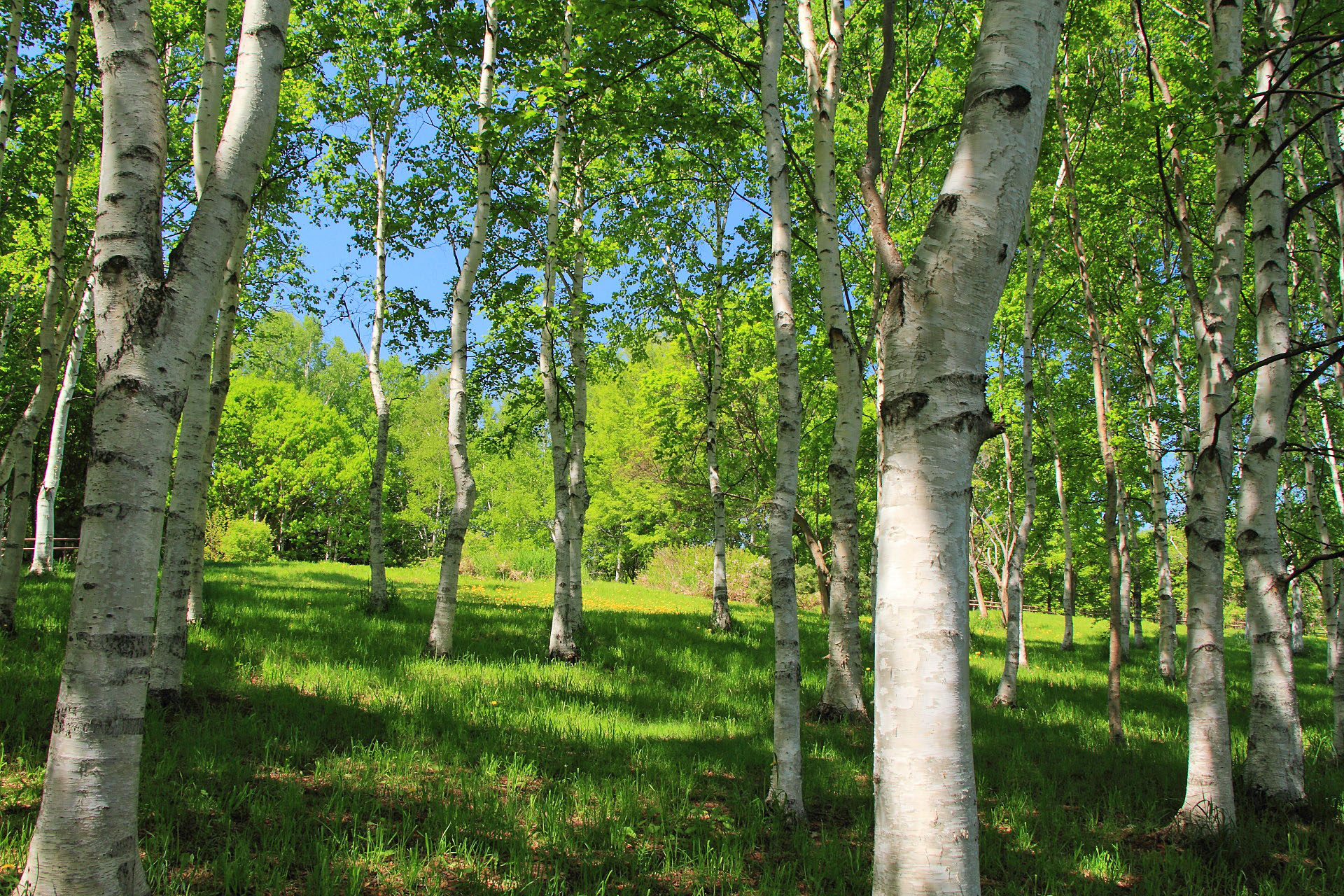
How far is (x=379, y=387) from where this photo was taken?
35.8ft

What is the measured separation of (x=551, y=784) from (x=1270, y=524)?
5555mm

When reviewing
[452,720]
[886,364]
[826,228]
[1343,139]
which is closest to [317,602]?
[452,720]

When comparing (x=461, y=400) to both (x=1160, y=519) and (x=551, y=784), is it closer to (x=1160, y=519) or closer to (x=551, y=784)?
(x=551, y=784)

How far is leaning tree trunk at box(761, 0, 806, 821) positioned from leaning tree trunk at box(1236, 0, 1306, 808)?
337 cm

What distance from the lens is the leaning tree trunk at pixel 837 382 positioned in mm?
5996

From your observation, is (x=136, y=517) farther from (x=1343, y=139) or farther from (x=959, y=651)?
(x=1343, y=139)

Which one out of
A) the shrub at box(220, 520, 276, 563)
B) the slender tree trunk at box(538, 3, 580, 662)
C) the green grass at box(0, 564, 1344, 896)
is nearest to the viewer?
the green grass at box(0, 564, 1344, 896)

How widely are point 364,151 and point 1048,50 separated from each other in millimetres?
12352

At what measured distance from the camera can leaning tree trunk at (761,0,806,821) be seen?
14.2 ft

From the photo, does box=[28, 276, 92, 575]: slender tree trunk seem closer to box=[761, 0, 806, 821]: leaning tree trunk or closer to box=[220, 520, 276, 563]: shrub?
box=[761, 0, 806, 821]: leaning tree trunk

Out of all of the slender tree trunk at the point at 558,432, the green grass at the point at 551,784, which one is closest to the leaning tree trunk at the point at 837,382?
the green grass at the point at 551,784

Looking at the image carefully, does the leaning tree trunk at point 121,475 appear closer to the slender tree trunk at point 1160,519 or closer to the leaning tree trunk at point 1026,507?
the leaning tree trunk at point 1026,507

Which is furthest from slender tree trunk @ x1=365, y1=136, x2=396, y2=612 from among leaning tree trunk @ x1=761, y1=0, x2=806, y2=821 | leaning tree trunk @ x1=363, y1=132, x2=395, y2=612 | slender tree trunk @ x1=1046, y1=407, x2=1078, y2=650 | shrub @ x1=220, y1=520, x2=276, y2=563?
shrub @ x1=220, y1=520, x2=276, y2=563

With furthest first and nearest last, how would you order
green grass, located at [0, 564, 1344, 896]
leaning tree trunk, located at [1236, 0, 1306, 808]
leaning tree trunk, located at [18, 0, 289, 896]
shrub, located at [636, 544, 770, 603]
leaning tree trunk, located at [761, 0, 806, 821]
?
shrub, located at [636, 544, 770, 603]
leaning tree trunk, located at [1236, 0, 1306, 808]
leaning tree trunk, located at [761, 0, 806, 821]
green grass, located at [0, 564, 1344, 896]
leaning tree trunk, located at [18, 0, 289, 896]
